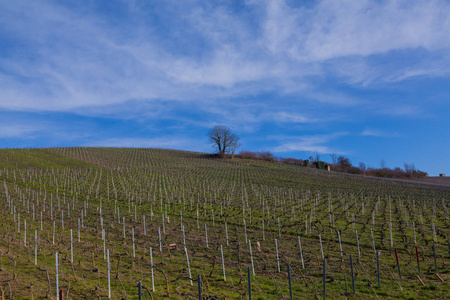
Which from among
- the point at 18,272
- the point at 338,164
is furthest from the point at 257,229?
the point at 338,164

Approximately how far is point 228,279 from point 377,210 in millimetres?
19928

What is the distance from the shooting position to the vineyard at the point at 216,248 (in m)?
9.56

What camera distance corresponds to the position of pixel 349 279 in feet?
35.6

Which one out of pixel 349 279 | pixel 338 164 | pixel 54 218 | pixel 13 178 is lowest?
pixel 349 279

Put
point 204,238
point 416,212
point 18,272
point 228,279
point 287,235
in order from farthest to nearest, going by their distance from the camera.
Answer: point 416,212
point 287,235
point 204,238
point 228,279
point 18,272

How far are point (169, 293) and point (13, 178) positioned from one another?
111ft

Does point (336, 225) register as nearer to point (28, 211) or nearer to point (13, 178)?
point (28, 211)

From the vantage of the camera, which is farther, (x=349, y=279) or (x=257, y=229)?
(x=257, y=229)

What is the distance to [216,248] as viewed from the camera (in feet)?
44.0

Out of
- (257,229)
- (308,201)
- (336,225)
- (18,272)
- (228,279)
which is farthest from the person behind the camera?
(308,201)

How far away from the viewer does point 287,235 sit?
57.4ft

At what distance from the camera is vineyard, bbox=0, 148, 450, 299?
376 inches

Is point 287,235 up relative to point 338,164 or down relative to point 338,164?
down

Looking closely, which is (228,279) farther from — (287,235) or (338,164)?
(338,164)
